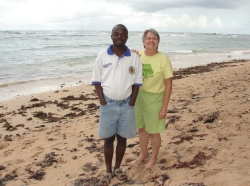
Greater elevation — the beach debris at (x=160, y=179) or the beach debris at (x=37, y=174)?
the beach debris at (x=160, y=179)

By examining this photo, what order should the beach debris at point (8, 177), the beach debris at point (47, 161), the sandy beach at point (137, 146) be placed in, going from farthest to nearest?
the beach debris at point (47, 161)
the beach debris at point (8, 177)
the sandy beach at point (137, 146)

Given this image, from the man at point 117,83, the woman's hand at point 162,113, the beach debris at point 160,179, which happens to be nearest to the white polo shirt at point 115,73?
the man at point 117,83

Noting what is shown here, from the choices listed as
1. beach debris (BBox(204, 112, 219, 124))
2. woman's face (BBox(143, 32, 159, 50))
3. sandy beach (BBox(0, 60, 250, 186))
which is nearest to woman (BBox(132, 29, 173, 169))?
woman's face (BBox(143, 32, 159, 50))

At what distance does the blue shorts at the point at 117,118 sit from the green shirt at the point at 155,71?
14.5 inches

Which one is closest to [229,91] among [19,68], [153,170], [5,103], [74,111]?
[74,111]

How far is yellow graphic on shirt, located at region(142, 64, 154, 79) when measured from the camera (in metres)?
3.05

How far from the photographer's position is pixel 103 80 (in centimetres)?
284

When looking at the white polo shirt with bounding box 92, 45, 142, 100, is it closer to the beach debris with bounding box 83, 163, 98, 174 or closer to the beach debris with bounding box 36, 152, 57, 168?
the beach debris with bounding box 83, 163, 98, 174

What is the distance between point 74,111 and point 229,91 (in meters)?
4.33

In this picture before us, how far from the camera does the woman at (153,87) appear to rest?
3.04 meters

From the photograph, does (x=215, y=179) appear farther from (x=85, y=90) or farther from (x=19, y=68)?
(x=19, y=68)

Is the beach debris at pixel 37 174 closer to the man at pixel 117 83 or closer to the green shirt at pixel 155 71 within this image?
the man at pixel 117 83

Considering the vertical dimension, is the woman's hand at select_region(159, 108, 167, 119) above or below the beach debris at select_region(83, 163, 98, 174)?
above

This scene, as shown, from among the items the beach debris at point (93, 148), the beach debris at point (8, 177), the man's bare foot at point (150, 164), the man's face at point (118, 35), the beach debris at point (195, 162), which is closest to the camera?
the man's face at point (118, 35)
